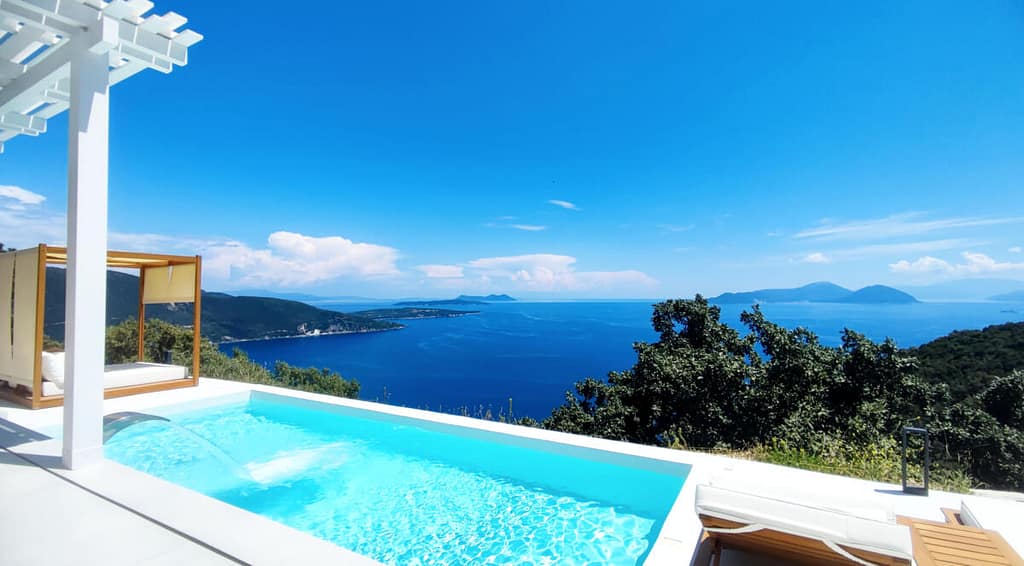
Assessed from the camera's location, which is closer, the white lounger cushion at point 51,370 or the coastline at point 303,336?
the white lounger cushion at point 51,370

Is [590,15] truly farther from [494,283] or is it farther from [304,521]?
[494,283]

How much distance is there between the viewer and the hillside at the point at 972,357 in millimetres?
13797

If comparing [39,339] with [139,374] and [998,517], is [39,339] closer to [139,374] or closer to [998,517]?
[139,374]

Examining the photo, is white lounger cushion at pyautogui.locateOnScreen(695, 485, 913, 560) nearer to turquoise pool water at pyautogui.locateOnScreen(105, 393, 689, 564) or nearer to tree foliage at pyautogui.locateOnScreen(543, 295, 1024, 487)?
turquoise pool water at pyautogui.locateOnScreen(105, 393, 689, 564)

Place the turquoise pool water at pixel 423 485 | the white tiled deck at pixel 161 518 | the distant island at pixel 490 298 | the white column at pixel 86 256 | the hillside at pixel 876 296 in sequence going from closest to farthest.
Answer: the white tiled deck at pixel 161 518 < the white column at pixel 86 256 < the turquoise pool water at pixel 423 485 < the hillside at pixel 876 296 < the distant island at pixel 490 298

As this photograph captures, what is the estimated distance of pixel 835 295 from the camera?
146 feet

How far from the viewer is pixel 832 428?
9391mm

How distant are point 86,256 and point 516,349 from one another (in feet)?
150

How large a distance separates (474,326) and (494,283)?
71.6ft

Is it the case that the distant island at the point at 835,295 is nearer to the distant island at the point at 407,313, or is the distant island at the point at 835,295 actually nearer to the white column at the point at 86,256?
the distant island at the point at 407,313

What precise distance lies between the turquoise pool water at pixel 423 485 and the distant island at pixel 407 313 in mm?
47049

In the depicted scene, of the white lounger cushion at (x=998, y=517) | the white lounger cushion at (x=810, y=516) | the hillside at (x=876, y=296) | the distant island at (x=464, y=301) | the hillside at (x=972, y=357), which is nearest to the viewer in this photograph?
the white lounger cushion at (x=810, y=516)

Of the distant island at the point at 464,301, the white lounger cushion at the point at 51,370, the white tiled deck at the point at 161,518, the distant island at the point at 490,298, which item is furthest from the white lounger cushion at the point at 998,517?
the distant island at the point at 490,298

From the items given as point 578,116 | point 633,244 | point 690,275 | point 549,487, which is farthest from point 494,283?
point 549,487
